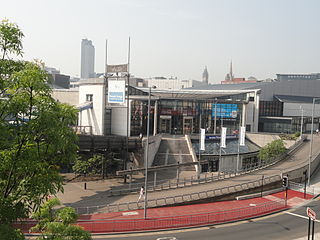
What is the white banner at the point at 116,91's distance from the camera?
47306mm

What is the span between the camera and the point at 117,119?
55250 mm

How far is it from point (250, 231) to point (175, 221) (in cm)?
564

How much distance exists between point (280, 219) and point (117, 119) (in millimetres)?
33745

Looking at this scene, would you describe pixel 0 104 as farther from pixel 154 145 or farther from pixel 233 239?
pixel 154 145

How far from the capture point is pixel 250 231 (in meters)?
24.3

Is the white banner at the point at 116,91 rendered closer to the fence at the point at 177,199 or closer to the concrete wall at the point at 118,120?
the concrete wall at the point at 118,120

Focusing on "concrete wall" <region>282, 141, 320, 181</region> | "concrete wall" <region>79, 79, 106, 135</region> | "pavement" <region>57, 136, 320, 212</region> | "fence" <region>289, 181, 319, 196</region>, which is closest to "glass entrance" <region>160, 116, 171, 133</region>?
"concrete wall" <region>79, 79, 106, 135</region>

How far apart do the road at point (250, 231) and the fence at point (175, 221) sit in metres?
0.73

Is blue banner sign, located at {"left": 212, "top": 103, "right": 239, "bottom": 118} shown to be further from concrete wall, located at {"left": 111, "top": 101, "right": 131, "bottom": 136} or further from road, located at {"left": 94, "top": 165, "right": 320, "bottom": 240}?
road, located at {"left": 94, "top": 165, "right": 320, "bottom": 240}

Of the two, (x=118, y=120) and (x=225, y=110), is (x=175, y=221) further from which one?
(x=225, y=110)

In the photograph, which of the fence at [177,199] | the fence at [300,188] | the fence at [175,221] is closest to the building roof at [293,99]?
the fence at [300,188]

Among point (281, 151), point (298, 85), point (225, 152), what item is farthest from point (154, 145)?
point (298, 85)

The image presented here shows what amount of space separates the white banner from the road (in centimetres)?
2663

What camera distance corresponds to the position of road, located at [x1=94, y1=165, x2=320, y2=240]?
22.9 metres
